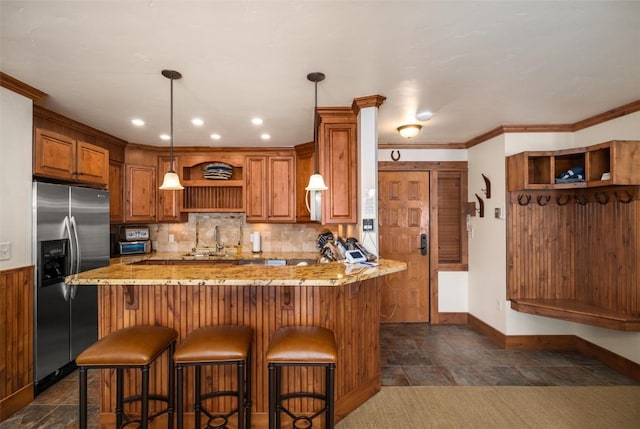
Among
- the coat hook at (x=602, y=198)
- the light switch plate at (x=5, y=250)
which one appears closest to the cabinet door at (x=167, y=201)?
the light switch plate at (x=5, y=250)

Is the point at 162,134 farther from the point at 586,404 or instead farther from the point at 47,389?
the point at 586,404

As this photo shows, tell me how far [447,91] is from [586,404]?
9.08ft

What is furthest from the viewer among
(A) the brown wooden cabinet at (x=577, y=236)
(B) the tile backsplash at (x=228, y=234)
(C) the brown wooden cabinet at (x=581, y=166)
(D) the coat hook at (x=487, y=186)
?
(B) the tile backsplash at (x=228, y=234)

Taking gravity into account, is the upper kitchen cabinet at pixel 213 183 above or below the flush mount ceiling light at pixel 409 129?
below

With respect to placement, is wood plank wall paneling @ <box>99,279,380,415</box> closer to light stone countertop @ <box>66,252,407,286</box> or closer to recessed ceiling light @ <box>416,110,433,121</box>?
light stone countertop @ <box>66,252,407,286</box>

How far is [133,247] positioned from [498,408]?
4.66m

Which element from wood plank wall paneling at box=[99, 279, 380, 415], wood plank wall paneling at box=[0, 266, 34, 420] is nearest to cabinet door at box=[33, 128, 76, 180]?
wood plank wall paneling at box=[0, 266, 34, 420]

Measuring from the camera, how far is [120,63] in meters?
2.08

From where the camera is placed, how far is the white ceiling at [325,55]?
158 cm

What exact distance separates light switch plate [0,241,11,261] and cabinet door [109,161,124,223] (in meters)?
1.66

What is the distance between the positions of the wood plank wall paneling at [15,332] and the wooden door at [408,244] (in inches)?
147

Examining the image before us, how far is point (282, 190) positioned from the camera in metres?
4.52

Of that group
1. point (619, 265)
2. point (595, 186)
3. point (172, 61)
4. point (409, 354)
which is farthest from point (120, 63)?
point (619, 265)

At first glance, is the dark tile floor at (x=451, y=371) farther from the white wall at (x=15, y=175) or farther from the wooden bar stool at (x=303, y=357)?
the wooden bar stool at (x=303, y=357)
